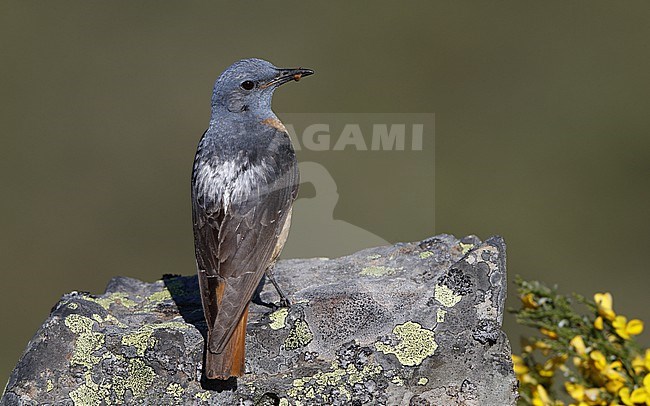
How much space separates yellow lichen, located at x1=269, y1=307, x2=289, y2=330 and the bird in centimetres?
16

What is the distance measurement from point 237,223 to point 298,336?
0.68m

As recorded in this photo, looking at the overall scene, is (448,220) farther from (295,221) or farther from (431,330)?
(431,330)

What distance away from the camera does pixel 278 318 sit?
14.0ft

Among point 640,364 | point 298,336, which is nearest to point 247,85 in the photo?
point 298,336

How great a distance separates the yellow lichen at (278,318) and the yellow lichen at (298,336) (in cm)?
8

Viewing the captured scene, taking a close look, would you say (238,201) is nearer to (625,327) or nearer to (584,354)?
(584,354)

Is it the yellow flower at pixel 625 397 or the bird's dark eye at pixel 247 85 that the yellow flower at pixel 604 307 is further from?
the bird's dark eye at pixel 247 85

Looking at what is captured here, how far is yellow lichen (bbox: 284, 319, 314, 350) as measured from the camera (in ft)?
13.5

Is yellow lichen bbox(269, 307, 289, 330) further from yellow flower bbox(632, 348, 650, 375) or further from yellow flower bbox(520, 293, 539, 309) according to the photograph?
yellow flower bbox(632, 348, 650, 375)

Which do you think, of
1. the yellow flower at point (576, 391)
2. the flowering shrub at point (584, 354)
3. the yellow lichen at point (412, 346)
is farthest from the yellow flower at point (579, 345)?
the yellow lichen at point (412, 346)

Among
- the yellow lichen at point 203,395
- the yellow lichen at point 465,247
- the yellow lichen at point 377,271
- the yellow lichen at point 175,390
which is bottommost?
the yellow lichen at point 203,395

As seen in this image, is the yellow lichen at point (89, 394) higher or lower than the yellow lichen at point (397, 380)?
lower

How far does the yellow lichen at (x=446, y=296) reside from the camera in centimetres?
415

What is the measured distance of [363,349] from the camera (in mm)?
3996
